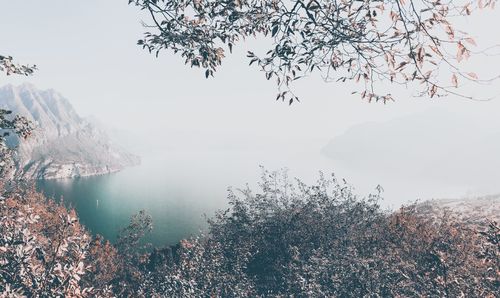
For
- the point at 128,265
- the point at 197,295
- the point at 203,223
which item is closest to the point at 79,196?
the point at 203,223

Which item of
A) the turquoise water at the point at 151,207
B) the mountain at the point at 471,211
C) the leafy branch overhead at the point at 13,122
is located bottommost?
the turquoise water at the point at 151,207

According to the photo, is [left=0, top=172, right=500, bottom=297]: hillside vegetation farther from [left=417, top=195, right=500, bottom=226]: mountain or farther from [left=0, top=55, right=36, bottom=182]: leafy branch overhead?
[left=417, top=195, right=500, bottom=226]: mountain

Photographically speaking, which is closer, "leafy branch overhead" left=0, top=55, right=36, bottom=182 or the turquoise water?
"leafy branch overhead" left=0, top=55, right=36, bottom=182

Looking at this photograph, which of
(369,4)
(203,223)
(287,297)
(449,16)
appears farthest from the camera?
(203,223)

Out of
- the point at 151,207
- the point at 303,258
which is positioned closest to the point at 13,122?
the point at 303,258

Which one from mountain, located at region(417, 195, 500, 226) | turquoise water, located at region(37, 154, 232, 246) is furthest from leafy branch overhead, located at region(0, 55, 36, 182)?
turquoise water, located at region(37, 154, 232, 246)

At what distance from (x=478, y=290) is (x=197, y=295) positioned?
12.6 meters

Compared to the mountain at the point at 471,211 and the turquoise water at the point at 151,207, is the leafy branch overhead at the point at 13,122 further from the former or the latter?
the turquoise water at the point at 151,207

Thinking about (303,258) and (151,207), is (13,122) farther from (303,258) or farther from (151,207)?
(151,207)

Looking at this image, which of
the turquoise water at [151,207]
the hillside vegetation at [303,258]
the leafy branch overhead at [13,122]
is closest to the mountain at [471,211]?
the hillside vegetation at [303,258]

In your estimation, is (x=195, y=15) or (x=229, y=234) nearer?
(x=195, y=15)

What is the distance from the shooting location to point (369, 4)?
562 cm

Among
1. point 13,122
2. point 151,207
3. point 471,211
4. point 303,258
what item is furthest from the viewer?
point 151,207

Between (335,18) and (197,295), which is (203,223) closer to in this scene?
(197,295)
